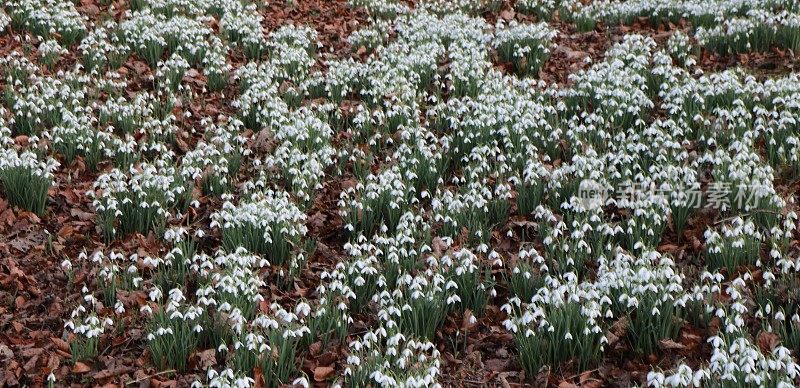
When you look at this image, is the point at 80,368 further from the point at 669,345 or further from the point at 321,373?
the point at 669,345

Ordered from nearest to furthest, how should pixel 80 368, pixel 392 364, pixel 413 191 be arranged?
1. pixel 392 364
2. pixel 80 368
3. pixel 413 191

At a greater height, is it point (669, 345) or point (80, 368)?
point (669, 345)

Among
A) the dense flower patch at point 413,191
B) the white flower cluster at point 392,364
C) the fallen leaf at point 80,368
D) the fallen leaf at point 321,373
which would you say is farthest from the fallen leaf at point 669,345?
the fallen leaf at point 80,368

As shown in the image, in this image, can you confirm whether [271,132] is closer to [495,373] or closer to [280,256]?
[280,256]

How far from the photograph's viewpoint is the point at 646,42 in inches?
309

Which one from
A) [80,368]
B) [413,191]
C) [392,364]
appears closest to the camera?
[392,364]

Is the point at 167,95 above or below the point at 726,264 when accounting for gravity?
above

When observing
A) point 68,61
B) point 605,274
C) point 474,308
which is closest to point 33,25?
point 68,61

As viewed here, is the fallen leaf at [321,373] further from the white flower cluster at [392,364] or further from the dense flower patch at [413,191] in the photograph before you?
the white flower cluster at [392,364]

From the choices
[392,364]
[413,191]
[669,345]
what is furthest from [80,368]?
[669,345]

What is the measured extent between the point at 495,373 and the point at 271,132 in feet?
10.5

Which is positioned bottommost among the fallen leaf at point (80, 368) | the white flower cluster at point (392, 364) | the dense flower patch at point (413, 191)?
the fallen leaf at point (80, 368)

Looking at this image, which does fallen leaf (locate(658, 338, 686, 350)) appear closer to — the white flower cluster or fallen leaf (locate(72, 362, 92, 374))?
the white flower cluster

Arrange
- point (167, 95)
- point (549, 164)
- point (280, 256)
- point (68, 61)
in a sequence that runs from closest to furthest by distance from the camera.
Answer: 1. point (280, 256)
2. point (549, 164)
3. point (167, 95)
4. point (68, 61)
